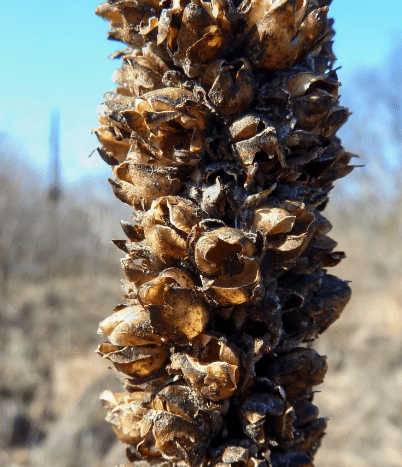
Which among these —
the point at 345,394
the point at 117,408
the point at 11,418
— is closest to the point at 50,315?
the point at 11,418

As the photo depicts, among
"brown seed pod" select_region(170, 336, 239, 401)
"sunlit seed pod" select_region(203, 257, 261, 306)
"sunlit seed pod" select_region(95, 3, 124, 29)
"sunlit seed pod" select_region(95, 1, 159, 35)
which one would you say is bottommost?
"brown seed pod" select_region(170, 336, 239, 401)

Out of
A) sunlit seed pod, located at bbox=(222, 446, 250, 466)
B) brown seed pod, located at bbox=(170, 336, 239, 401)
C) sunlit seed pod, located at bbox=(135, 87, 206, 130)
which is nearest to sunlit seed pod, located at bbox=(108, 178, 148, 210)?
sunlit seed pod, located at bbox=(135, 87, 206, 130)

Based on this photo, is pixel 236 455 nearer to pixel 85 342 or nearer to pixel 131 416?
pixel 131 416

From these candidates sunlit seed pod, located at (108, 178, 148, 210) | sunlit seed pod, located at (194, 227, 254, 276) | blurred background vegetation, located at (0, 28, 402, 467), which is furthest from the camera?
blurred background vegetation, located at (0, 28, 402, 467)

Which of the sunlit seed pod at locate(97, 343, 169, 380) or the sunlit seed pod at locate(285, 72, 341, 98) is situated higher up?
the sunlit seed pod at locate(285, 72, 341, 98)

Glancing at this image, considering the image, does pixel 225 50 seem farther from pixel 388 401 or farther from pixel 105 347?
pixel 388 401

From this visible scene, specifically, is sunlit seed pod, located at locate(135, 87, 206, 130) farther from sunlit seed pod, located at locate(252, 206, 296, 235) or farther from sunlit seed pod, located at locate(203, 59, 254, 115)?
sunlit seed pod, located at locate(252, 206, 296, 235)

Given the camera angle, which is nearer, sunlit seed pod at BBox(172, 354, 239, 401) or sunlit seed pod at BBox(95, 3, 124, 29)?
sunlit seed pod at BBox(172, 354, 239, 401)
